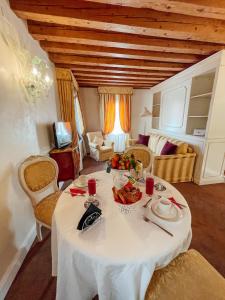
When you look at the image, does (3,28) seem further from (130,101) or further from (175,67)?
(130,101)

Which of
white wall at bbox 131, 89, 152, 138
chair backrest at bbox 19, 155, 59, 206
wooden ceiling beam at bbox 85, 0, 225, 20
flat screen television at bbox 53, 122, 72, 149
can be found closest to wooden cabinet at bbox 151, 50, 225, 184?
wooden ceiling beam at bbox 85, 0, 225, 20

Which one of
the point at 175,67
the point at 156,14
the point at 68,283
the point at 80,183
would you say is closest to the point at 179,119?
the point at 175,67

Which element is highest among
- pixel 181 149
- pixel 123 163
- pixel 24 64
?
pixel 24 64

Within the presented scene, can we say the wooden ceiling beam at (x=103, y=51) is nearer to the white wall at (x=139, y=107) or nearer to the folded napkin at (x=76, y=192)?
the folded napkin at (x=76, y=192)

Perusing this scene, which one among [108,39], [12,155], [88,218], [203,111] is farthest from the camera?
[203,111]

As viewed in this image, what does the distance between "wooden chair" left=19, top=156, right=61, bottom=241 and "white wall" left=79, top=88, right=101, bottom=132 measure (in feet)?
12.0

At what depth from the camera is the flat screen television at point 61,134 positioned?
242 centimetres

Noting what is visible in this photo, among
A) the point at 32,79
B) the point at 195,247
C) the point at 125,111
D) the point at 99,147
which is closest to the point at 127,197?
the point at 195,247

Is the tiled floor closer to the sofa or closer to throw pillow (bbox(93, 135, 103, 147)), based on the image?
the sofa

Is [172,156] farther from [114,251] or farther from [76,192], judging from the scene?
[114,251]

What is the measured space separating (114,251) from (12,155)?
1274mm

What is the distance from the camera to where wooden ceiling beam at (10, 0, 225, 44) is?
1.55 m

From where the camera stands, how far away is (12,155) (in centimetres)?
137

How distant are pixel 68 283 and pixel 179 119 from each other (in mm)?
3614
